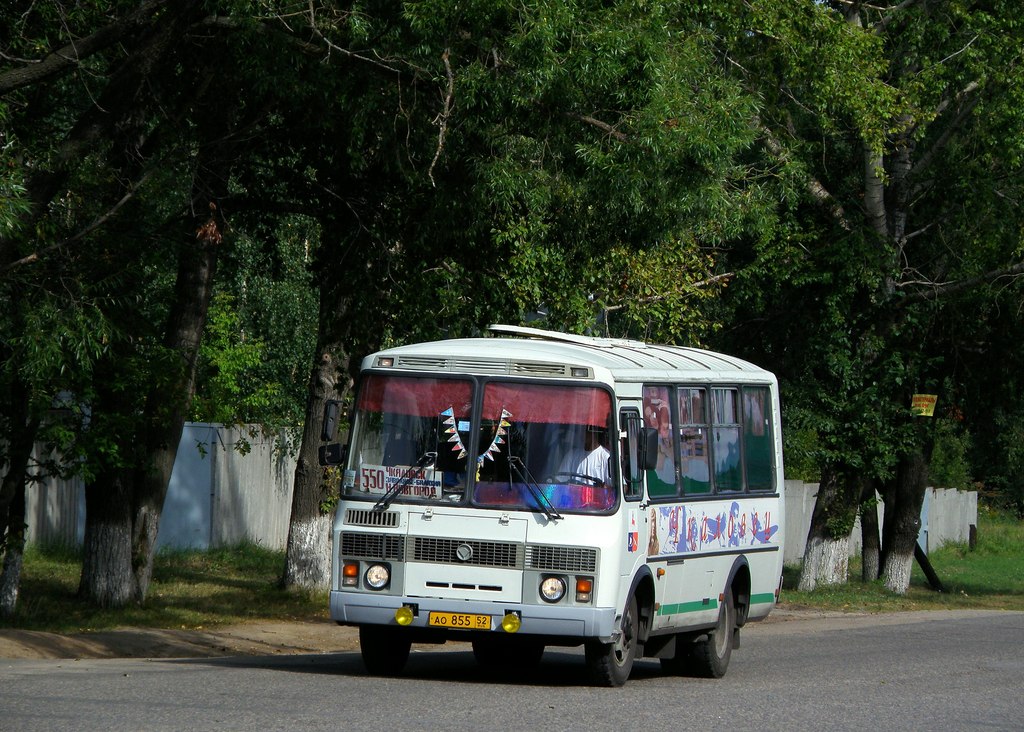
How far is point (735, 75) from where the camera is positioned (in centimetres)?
2202

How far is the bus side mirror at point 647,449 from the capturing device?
39.8 feet

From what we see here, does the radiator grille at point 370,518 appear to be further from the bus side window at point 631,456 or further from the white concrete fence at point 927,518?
the white concrete fence at point 927,518

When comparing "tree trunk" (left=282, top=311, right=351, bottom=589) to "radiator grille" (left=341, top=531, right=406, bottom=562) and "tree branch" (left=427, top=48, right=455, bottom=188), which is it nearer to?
"tree branch" (left=427, top=48, right=455, bottom=188)

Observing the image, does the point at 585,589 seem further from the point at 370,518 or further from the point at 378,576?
the point at 370,518

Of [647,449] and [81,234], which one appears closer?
[647,449]

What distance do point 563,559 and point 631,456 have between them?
1079 mm

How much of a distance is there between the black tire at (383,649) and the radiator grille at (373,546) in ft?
2.20

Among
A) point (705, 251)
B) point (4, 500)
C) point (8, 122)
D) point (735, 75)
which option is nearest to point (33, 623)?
point (4, 500)

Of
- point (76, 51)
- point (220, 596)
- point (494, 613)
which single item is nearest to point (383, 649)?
point (494, 613)

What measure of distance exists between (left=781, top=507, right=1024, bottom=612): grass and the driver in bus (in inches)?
524

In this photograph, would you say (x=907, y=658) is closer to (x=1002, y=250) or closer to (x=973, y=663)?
(x=973, y=663)

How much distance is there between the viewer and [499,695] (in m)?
11.0

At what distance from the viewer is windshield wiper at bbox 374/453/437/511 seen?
11.8 meters

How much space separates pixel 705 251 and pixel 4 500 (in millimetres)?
13602
